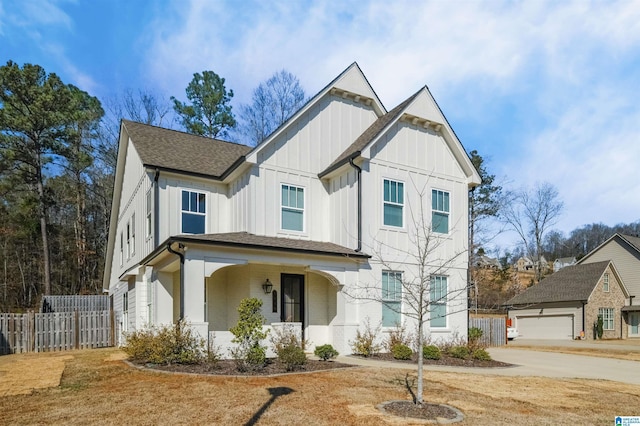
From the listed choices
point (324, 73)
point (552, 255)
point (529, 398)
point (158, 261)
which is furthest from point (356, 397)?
point (552, 255)

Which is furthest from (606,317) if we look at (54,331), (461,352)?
(54,331)

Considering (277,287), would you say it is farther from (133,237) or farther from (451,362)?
(133,237)

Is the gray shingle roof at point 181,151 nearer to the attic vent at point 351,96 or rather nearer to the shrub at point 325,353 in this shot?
the attic vent at point 351,96

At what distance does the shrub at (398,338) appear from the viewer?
46.9ft

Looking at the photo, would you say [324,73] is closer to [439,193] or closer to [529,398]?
[439,193]

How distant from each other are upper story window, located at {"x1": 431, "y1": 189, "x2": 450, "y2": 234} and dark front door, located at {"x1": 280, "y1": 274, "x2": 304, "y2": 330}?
526 centimetres

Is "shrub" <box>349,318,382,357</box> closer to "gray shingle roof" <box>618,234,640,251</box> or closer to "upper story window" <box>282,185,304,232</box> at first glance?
"upper story window" <box>282,185,304,232</box>

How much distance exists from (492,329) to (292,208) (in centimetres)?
1214

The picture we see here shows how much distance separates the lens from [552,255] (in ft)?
291

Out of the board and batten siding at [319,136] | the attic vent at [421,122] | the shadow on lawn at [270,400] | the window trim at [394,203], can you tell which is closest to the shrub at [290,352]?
the shadow on lawn at [270,400]

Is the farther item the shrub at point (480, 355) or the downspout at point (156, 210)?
the downspout at point (156, 210)

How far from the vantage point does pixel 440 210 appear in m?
16.6

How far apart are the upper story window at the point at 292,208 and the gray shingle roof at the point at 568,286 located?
24516 millimetres

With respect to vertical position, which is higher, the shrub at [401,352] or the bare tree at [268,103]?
the bare tree at [268,103]
